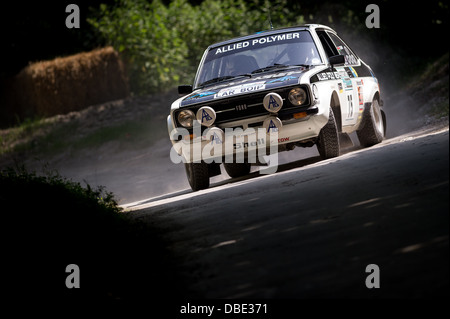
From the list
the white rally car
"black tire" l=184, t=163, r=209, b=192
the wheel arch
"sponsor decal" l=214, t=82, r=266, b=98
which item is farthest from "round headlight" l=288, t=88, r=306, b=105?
"black tire" l=184, t=163, r=209, b=192

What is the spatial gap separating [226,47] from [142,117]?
1070 cm

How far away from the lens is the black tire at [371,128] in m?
11.6

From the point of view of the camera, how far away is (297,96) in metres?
9.75

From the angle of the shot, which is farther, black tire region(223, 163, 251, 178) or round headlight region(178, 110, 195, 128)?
black tire region(223, 163, 251, 178)

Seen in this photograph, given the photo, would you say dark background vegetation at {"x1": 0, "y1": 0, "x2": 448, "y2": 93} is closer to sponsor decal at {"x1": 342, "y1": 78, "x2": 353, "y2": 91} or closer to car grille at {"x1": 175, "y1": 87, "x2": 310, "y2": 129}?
sponsor decal at {"x1": 342, "y1": 78, "x2": 353, "y2": 91}

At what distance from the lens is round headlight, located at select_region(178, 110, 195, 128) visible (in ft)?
32.7

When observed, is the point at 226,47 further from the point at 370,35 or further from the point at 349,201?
the point at 370,35

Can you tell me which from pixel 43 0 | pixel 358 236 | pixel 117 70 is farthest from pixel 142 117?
pixel 358 236

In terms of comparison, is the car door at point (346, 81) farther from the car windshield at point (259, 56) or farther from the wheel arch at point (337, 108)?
the car windshield at point (259, 56)

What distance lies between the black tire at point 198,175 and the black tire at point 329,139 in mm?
1492

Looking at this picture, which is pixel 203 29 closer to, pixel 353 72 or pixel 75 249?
pixel 353 72

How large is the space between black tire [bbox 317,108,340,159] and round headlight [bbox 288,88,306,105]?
1.46 ft

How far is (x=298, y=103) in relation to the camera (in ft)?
32.0

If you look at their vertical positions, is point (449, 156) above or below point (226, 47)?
below
